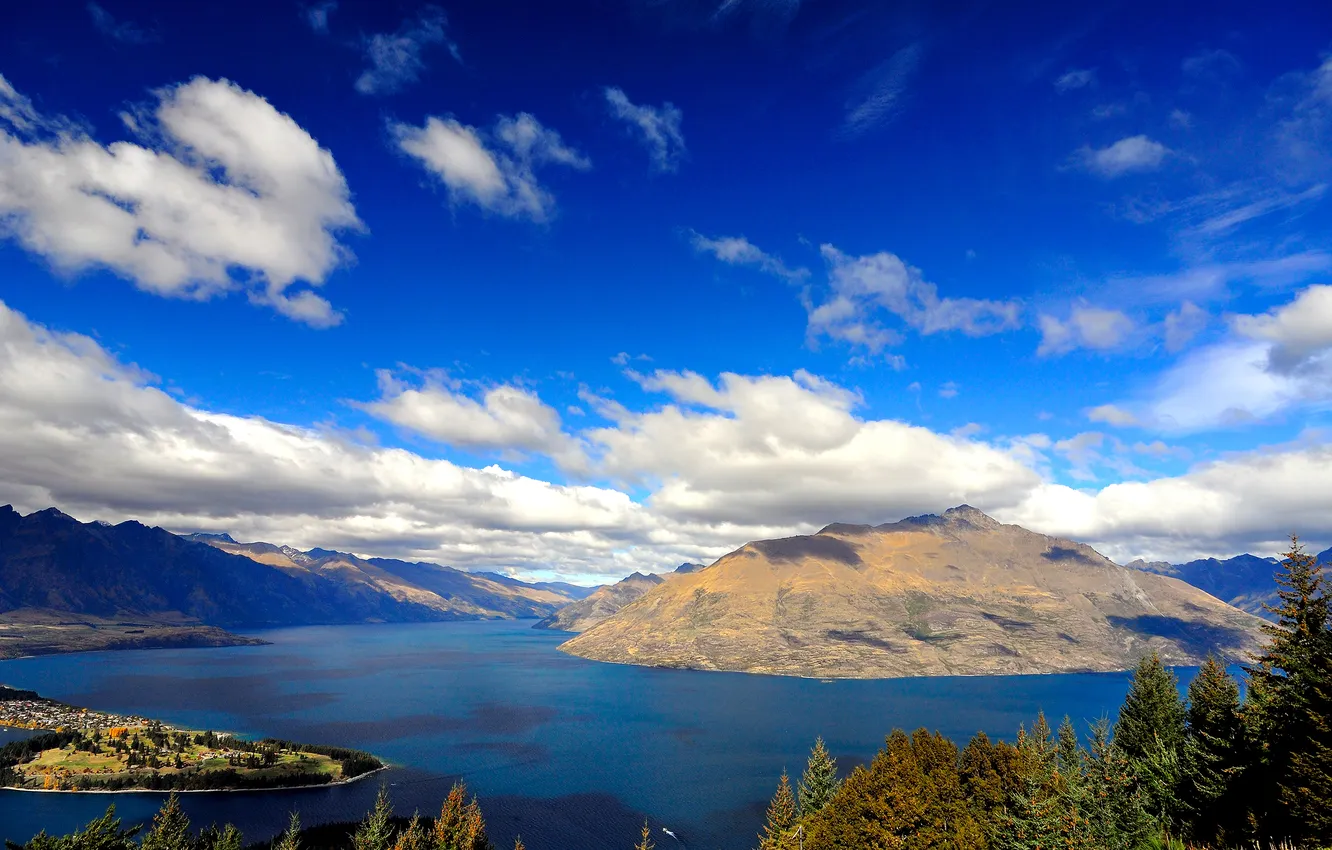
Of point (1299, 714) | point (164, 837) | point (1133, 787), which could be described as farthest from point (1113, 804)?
point (164, 837)

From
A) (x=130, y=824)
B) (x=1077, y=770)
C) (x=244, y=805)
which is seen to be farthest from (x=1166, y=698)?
(x=130, y=824)

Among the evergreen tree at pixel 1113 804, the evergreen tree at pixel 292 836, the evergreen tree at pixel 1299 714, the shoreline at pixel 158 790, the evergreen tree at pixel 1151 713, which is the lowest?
the shoreline at pixel 158 790

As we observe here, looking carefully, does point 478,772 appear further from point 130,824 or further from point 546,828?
point 130,824

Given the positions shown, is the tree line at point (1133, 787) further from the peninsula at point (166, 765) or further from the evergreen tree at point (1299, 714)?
the peninsula at point (166, 765)

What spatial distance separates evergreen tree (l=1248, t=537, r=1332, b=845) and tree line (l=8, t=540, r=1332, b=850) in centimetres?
12

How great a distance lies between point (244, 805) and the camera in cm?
15388

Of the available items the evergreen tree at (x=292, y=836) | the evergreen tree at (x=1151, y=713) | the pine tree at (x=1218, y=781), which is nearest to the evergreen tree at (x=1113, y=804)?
the pine tree at (x=1218, y=781)

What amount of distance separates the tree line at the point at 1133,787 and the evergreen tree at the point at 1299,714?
122 millimetres

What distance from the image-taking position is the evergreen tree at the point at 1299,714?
41188 mm

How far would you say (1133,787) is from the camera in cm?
8431

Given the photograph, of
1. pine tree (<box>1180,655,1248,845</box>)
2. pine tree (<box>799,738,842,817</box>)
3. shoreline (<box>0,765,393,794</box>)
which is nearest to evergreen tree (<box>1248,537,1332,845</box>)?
pine tree (<box>1180,655,1248,845</box>)

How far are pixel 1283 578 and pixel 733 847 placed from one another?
115 m

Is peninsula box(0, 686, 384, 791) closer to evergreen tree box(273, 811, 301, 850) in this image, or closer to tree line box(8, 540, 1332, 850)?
evergreen tree box(273, 811, 301, 850)

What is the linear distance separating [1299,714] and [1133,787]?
47550 millimetres
